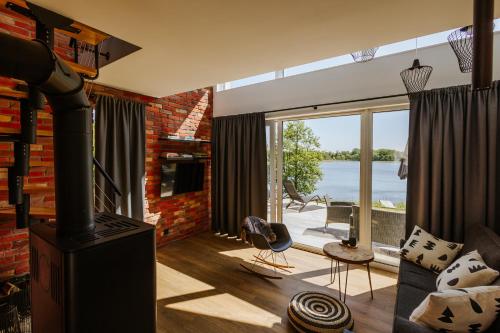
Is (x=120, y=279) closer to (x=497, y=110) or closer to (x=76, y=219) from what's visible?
(x=76, y=219)

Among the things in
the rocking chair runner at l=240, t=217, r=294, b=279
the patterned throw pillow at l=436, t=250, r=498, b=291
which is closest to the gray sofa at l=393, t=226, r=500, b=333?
the patterned throw pillow at l=436, t=250, r=498, b=291

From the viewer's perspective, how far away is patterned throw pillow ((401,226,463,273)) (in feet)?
7.92

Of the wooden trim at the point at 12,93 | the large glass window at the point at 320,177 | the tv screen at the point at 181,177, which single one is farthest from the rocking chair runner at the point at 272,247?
the wooden trim at the point at 12,93

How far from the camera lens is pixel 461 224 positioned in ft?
8.72

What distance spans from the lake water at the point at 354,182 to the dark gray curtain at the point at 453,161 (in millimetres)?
338

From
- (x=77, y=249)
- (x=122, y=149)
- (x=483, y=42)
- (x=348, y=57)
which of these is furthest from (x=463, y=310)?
(x=122, y=149)

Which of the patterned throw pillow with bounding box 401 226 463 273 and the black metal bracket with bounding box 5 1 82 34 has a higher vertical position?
the black metal bracket with bounding box 5 1 82 34

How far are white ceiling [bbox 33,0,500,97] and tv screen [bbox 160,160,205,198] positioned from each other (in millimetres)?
1932

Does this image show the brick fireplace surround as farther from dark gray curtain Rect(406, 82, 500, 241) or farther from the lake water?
dark gray curtain Rect(406, 82, 500, 241)

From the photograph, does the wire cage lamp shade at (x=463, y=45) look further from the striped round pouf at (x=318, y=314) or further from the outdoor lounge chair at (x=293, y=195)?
the outdoor lounge chair at (x=293, y=195)

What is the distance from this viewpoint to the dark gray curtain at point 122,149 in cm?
318

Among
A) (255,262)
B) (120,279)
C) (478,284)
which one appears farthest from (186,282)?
(478,284)

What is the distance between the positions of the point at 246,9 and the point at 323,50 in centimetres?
86

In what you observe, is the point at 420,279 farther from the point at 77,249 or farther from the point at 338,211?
the point at 77,249
